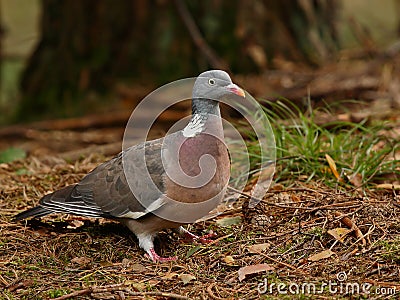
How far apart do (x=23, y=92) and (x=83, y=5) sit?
136 cm

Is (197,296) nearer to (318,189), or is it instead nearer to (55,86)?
(318,189)

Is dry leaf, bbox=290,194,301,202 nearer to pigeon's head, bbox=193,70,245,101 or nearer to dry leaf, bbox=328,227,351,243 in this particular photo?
dry leaf, bbox=328,227,351,243

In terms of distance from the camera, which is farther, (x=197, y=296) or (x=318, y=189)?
(x=318, y=189)

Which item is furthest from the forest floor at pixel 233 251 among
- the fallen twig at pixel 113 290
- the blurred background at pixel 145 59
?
the blurred background at pixel 145 59

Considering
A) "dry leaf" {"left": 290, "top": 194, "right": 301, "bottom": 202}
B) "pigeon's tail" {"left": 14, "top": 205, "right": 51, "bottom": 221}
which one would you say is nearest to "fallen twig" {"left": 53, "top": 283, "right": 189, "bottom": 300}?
"pigeon's tail" {"left": 14, "top": 205, "right": 51, "bottom": 221}

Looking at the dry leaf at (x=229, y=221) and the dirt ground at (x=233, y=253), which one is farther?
the dry leaf at (x=229, y=221)

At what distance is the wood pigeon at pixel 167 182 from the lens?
3.36 m

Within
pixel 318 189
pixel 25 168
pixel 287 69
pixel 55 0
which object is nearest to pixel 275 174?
pixel 318 189

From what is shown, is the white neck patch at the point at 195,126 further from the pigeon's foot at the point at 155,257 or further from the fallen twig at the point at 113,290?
the fallen twig at the point at 113,290

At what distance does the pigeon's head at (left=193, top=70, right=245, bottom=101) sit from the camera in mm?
3529

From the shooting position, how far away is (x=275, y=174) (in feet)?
14.5

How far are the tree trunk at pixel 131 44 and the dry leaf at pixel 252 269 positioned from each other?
4204 millimetres

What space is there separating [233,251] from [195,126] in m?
0.74

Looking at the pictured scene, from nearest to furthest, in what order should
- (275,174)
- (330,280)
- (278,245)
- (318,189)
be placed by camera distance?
(330,280)
(278,245)
(318,189)
(275,174)
